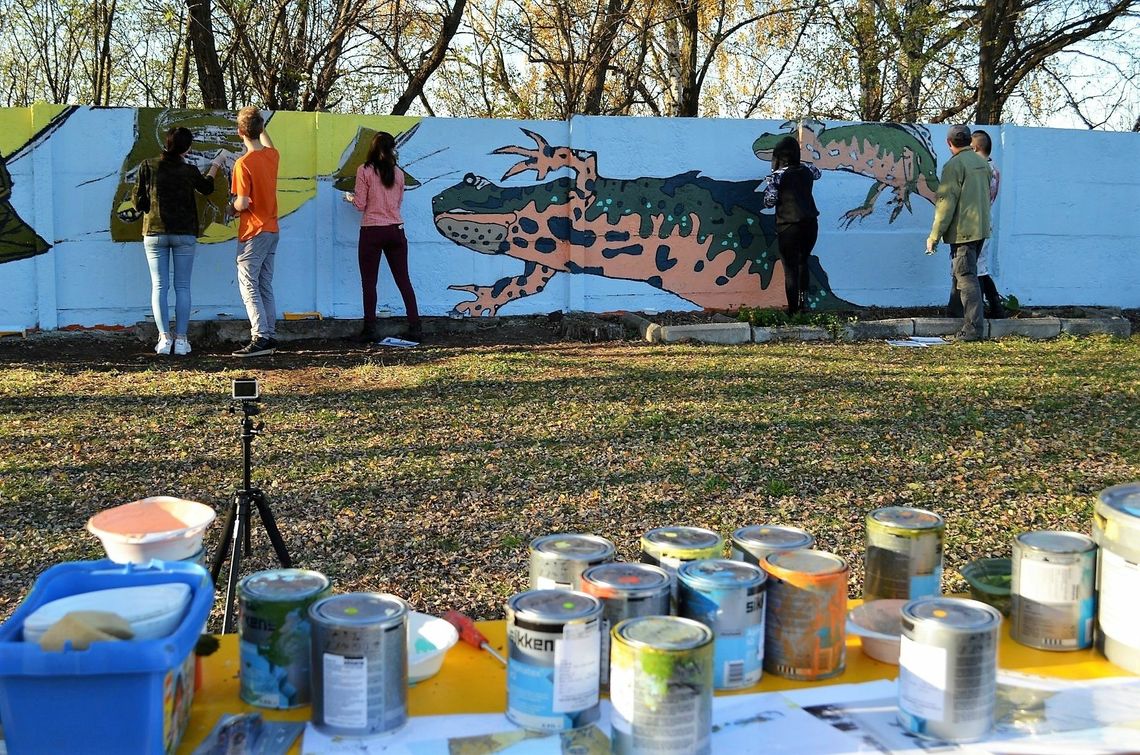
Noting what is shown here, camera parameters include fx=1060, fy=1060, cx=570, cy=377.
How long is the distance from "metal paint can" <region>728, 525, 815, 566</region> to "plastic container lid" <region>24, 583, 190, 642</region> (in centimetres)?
116

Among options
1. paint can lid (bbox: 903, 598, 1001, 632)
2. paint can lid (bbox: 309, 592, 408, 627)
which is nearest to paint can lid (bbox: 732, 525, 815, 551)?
paint can lid (bbox: 903, 598, 1001, 632)

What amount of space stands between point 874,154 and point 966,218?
2460 millimetres

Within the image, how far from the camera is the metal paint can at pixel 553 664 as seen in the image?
1869 mm

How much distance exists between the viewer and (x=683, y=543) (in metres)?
2.37

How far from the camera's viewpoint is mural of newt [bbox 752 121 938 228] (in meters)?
11.8

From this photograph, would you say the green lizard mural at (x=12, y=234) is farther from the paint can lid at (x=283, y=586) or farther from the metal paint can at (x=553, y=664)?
the metal paint can at (x=553, y=664)

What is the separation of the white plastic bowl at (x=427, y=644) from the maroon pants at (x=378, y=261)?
24.9ft

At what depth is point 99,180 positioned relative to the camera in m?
10.0

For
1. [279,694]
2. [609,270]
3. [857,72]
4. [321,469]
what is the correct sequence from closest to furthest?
[279,694] < [321,469] < [609,270] < [857,72]

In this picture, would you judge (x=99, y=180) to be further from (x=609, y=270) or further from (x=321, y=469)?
(x=321, y=469)

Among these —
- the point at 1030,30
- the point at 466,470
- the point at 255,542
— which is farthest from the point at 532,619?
the point at 1030,30

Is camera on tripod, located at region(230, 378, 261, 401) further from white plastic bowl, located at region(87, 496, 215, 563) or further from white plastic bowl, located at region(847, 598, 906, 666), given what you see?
white plastic bowl, located at region(847, 598, 906, 666)

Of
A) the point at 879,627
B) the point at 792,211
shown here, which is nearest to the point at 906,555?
the point at 879,627

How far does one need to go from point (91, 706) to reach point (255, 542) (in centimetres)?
289
